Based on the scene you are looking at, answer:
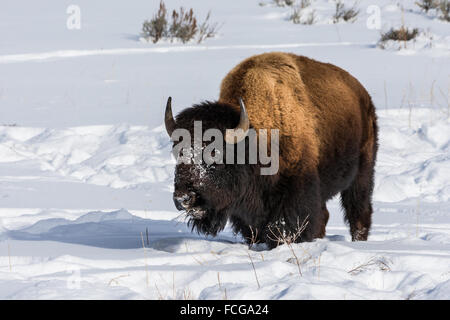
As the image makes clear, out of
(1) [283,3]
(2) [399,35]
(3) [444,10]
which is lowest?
(2) [399,35]

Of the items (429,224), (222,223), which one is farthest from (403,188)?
(222,223)

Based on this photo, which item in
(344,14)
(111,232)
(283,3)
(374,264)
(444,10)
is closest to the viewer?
(374,264)

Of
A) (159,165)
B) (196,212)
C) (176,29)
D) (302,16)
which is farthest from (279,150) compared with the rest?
(302,16)

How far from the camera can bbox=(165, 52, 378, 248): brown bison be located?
12.8 feet

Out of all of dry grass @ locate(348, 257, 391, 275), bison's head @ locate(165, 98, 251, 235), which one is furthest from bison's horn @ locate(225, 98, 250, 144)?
dry grass @ locate(348, 257, 391, 275)

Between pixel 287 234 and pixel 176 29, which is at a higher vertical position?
pixel 176 29

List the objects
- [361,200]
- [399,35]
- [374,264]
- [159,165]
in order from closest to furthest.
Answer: [374,264]
[361,200]
[159,165]
[399,35]

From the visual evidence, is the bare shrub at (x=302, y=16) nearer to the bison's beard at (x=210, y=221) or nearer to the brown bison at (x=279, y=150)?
the brown bison at (x=279, y=150)

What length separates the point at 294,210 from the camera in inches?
170

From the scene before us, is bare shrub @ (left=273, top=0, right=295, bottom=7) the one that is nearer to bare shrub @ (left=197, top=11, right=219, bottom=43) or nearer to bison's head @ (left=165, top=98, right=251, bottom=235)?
bare shrub @ (left=197, top=11, right=219, bottom=43)

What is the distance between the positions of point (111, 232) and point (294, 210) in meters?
1.53

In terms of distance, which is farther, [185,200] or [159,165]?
[159,165]

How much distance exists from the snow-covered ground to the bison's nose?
33 cm

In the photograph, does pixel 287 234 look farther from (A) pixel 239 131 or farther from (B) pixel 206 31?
(B) pixel 206 31
